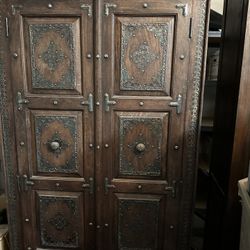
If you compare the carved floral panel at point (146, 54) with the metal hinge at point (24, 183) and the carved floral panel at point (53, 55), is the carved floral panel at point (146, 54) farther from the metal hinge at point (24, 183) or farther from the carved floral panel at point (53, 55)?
the metal hinge at point (24, 183)

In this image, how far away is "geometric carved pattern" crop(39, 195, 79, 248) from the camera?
5.13 ft

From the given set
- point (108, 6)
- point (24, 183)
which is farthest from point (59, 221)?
point (108, 6)

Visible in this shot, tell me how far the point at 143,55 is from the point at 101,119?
0.36 meters

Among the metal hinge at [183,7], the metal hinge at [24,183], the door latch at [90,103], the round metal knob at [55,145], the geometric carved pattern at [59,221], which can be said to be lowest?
the geometric carved pattern at [59,221]

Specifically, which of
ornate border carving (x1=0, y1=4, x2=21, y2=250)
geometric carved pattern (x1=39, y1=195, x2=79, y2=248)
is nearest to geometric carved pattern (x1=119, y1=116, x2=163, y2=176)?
geometric carved pattern (x1=39, y1=195, x2=79, y2=248)

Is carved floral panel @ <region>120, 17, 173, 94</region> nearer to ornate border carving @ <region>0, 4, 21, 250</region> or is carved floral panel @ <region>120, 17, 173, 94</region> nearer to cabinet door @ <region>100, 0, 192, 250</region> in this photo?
cabinet door @ <region>100, 0, 192, 250</region>

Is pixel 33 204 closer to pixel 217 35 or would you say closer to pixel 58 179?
pixel 58 179

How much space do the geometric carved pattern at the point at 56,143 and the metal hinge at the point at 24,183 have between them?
0.08 meters

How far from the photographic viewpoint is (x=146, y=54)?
135cm

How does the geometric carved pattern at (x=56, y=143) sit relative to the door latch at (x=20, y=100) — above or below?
below

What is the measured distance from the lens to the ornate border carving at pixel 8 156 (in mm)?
1401

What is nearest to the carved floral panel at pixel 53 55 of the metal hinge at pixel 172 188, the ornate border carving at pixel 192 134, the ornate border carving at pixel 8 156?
the ornate border carving at pixel 8 156

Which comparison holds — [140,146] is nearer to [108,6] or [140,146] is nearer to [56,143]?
[56,143]

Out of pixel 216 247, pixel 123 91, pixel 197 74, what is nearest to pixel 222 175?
pixel 216 247
